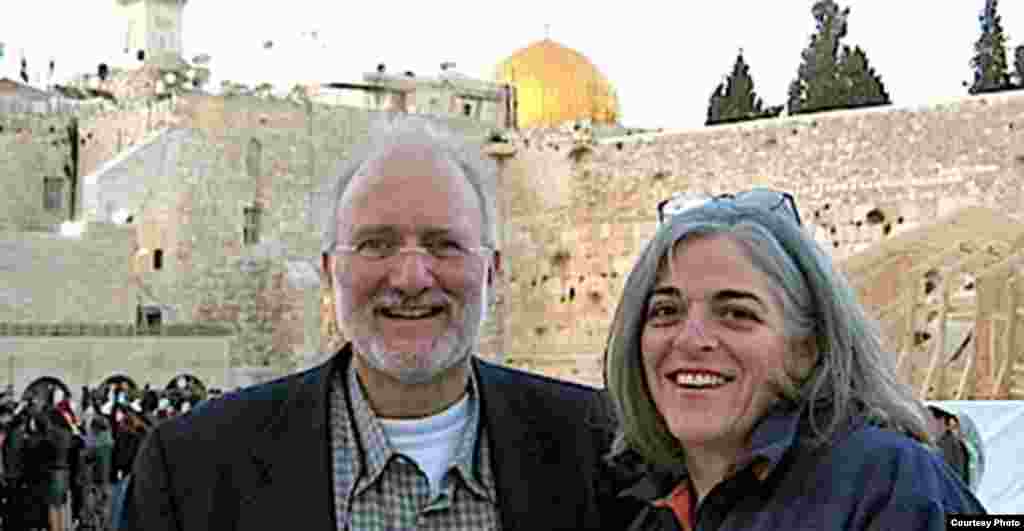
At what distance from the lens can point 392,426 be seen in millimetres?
2580

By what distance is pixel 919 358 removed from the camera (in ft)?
43.7

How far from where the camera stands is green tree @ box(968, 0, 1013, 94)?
28984mm

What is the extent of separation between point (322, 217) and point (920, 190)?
19164 mm

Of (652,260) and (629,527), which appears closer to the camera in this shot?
(652,260)

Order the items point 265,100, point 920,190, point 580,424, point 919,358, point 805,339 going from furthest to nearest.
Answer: point 265,100
point 920,190
point 919,358
point 580,424
point 805,339

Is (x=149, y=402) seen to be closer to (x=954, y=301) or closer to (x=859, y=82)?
(x=954, y=301)

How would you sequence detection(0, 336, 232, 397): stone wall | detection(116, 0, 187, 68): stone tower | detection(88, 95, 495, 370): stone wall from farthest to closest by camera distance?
1. detection(116, 0, 187, 68): stone tower
2. detection(88, 95, 495, 370): stone wall
3. detection(0, 336, 232, 397): stone wall

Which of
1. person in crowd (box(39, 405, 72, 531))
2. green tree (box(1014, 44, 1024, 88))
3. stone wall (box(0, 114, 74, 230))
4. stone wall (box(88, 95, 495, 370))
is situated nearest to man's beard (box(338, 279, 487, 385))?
person in crowd (box(39, 405, 72, 531))

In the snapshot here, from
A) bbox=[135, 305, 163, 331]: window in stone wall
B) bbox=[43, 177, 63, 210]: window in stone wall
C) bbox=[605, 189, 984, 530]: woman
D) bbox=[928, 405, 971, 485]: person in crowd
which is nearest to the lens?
bbox=[605, 189, 984, 530]: woman

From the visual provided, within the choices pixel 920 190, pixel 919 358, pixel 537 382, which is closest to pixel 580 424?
pixel 537 382

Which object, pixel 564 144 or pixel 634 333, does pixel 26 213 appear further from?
pixel 634 333

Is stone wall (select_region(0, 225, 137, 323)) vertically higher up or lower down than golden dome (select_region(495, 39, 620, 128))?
lower down

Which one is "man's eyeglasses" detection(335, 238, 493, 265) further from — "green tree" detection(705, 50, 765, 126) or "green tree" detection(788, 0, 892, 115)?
"green tree" detection(705, 50, 765, 126)

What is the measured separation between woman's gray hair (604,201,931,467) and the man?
0.38 meters
